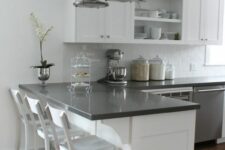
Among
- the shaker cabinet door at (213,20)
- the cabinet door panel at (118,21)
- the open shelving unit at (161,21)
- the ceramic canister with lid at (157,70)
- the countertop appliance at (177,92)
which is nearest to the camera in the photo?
the cabinet door panel at (118,21)

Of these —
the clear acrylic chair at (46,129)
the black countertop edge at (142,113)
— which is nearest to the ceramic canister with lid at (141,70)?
the clear acrylic chair at (46,129)

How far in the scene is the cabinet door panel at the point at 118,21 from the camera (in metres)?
4.03

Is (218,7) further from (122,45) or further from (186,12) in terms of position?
(122,45)

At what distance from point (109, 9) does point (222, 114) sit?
7.34ft

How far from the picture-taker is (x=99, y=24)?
12.9 feet

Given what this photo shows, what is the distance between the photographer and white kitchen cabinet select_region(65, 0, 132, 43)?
12.6ft

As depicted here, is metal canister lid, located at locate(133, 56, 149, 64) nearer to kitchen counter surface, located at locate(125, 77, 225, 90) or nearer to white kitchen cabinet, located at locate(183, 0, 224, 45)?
kitchen counter surface, located at locate(125, 77, 225, 90)

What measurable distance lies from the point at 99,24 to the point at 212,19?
1.97 m

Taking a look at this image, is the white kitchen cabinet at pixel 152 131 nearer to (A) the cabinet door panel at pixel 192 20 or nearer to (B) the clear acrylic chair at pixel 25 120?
(B) the clear acrylic chair at pixel 25 120

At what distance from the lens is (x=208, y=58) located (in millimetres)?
5512

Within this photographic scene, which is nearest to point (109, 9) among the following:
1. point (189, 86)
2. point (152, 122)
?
point (189, 86)

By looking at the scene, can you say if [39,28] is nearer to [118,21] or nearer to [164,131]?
[118,21]

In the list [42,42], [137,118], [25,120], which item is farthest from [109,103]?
[42,42]

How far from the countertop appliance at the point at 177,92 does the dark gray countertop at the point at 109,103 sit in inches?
32.3
